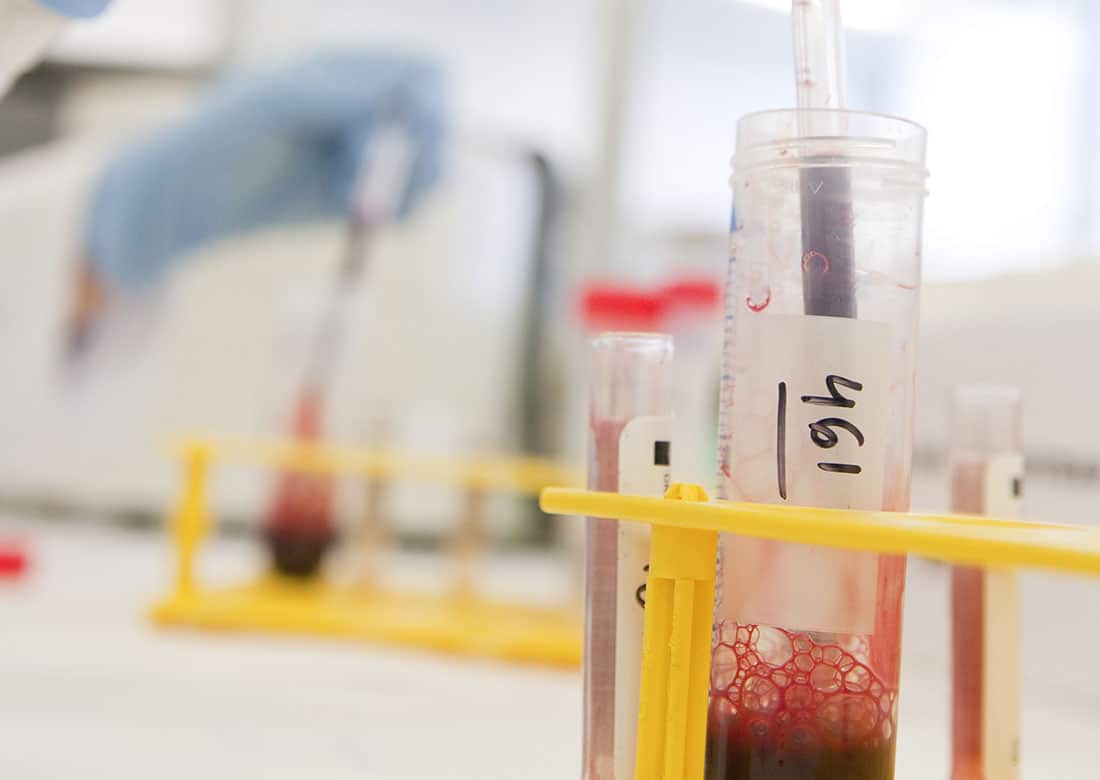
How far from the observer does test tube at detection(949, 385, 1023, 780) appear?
0.96ft

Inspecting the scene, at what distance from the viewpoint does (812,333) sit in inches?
9.2

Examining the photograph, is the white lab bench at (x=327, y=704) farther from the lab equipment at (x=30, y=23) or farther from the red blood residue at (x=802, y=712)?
the lab equipment at (x=30, y=23)

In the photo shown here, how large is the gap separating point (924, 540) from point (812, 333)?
0.06 metres

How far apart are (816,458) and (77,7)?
241mm

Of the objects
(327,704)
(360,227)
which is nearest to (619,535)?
(327,704)

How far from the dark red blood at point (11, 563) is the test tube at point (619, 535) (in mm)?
613

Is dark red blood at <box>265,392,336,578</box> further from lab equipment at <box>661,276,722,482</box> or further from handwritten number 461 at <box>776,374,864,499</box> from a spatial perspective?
handwritten number 461 at <box>776,374,864,499</box>

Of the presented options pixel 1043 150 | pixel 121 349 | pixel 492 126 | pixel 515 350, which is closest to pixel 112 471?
pixel 121 349

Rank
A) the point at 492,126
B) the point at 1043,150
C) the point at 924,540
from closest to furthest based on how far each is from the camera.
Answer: the point at 924,540
the point at 1043,150
the point at 492,126

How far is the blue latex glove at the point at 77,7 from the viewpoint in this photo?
28 cm

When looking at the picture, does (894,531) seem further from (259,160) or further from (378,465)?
(259,160)

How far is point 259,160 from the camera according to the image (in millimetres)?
955

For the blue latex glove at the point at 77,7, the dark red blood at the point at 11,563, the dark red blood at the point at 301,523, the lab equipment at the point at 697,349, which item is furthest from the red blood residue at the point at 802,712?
the dark red blood at the point at 11,563

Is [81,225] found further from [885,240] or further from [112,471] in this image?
[885,240]
